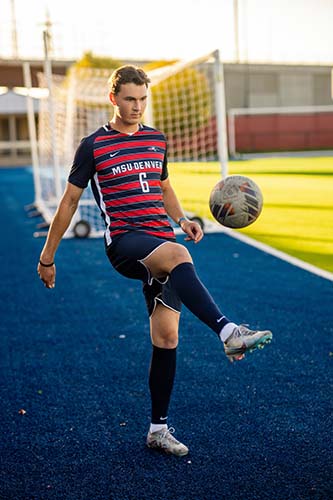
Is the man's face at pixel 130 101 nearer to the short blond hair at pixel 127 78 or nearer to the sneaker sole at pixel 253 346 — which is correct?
the short blond hair at pixel 127 78

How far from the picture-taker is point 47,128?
16078 millimetres

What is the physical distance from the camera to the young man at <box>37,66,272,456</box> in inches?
134

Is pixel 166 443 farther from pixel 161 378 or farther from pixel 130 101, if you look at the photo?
pixel 130 101

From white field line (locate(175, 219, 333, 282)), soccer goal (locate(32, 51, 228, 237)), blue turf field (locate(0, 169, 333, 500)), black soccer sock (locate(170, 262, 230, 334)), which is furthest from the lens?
soccer goal (locate(32, 51, 228, 237))

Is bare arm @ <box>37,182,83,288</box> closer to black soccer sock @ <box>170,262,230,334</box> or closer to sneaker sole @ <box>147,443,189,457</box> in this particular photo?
black soccer sock @ <box>170,262,230,334</box>

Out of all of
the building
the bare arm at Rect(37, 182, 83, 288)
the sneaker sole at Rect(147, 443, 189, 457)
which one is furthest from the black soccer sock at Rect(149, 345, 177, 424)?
the building

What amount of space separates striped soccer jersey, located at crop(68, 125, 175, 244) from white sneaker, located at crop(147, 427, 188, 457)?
105 centimetres

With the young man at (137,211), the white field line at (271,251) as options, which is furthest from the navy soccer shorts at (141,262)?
the white field line at (271,251)

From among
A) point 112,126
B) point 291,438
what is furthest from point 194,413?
point 112,126

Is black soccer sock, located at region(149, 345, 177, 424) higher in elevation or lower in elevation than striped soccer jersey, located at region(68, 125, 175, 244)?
lower

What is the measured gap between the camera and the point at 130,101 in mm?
3430

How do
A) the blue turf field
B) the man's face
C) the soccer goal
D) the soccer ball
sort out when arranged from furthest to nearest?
the soccer goal, the soccer ball, the man's face, the blue turf field

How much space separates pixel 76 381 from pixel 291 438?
176 centimetres

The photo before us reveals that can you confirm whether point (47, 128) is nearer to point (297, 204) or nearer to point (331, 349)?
point (297, 204)
